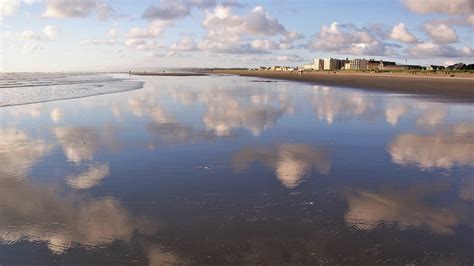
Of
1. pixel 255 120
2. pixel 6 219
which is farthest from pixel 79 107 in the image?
pixel 6 219

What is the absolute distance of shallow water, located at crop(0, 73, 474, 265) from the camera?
4.57 meters

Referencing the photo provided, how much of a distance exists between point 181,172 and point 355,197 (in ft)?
11.1

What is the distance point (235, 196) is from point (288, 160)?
280 cm

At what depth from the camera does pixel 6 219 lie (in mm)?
5406

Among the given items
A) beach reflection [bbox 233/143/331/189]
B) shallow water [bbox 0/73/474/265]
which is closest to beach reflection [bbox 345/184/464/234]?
shallow water [bbox 0/73/474/265]

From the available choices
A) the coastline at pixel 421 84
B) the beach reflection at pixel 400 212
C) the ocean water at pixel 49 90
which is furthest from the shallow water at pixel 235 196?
the coastline at pixel 421 84

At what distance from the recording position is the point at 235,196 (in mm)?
6414

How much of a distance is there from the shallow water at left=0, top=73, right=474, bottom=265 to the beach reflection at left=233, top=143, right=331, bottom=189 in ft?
0.14

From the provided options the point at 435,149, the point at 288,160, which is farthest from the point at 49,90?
the point at 435,149

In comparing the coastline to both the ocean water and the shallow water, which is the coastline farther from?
the ocean water

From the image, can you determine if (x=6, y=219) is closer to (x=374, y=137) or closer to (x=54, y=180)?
(x=54, y=180)

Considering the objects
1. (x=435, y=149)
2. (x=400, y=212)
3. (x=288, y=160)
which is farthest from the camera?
(x=435, y=149)

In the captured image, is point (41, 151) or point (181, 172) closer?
point (181, 172)

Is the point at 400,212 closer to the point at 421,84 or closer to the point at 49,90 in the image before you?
the point at 49,90
